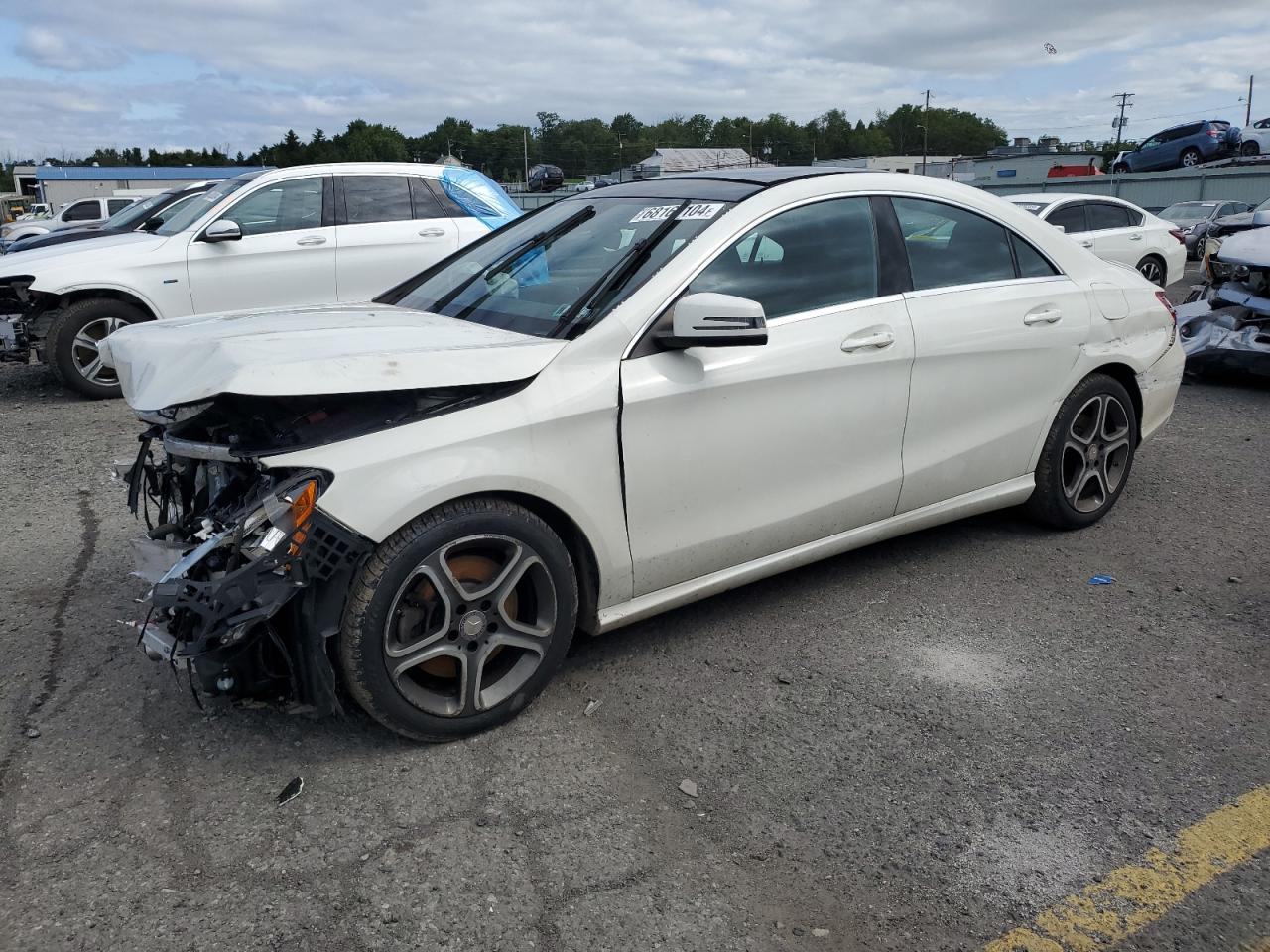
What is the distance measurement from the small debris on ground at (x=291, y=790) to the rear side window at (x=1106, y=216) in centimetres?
1380

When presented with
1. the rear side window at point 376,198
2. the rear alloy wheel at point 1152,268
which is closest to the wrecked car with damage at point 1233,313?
the rear alloy wheel at point 1152,268

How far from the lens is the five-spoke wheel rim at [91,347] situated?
8062 millimetres

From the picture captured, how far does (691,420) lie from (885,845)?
4.73ft

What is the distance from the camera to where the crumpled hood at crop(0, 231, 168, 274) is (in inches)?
310

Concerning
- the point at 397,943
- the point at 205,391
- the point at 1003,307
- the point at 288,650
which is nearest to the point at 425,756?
the point at 288,650

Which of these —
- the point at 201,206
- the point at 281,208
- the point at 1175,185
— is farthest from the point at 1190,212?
the point at 201,206

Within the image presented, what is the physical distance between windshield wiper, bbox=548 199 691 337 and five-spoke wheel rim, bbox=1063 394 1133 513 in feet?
7.36

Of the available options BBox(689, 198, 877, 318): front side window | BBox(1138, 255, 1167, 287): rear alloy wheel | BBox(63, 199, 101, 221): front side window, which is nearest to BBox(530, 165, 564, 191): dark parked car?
BBox(63, 199, 101, 221): front side window

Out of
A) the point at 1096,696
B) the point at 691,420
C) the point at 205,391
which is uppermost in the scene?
the point at 205,391

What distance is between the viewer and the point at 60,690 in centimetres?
345

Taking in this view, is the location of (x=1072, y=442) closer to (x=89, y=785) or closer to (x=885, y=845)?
(x=885, y=845)

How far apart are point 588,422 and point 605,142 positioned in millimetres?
84603

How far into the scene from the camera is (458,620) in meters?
3.00

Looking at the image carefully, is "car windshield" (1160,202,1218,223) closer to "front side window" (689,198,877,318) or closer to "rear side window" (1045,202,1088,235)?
"rear side window" (1045,202,1088,235)
